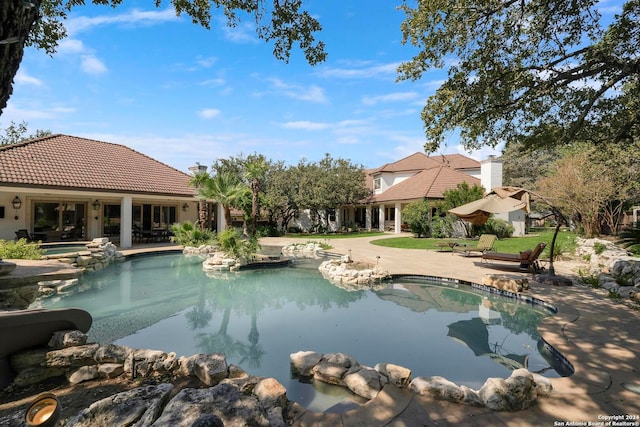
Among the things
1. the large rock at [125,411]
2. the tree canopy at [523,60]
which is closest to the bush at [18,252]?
the large rock at [125,411]

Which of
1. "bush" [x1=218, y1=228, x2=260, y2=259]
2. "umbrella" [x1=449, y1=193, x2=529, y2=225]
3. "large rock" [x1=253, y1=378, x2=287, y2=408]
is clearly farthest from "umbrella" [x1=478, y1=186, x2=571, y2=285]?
"bush" [x1=218, y1=228, x2=260, y2=259]

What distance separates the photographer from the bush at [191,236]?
19.1 meters

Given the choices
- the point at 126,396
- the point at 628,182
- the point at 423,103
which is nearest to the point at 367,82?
the point at 423,103

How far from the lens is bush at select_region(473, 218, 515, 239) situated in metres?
22.2

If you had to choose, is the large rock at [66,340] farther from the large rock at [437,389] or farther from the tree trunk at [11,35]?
the large rock at [437,389]

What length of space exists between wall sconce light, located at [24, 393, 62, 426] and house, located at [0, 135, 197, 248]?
1701 centimetres

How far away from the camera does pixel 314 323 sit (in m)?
7.50

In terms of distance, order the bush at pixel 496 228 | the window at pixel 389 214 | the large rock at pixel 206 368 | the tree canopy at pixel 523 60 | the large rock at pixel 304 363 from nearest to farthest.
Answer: the large rock at pixel 206 368 → the large rock at pixel 304 363 → the tree canopy at pixel 523 60 → the bush at pixel 496 228 → the window at pixel 389 214

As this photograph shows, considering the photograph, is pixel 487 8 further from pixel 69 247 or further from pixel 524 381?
pixel 69 247

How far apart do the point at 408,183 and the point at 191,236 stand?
67.7 ft

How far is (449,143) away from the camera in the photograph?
28.1 feet

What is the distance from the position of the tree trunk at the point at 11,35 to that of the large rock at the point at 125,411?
2.64m

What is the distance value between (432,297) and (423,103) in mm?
5539

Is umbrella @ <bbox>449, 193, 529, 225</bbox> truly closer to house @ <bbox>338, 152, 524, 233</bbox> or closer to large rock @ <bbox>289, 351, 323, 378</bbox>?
large rock @ <bbox>289, 351, 323, 378</bbox>
